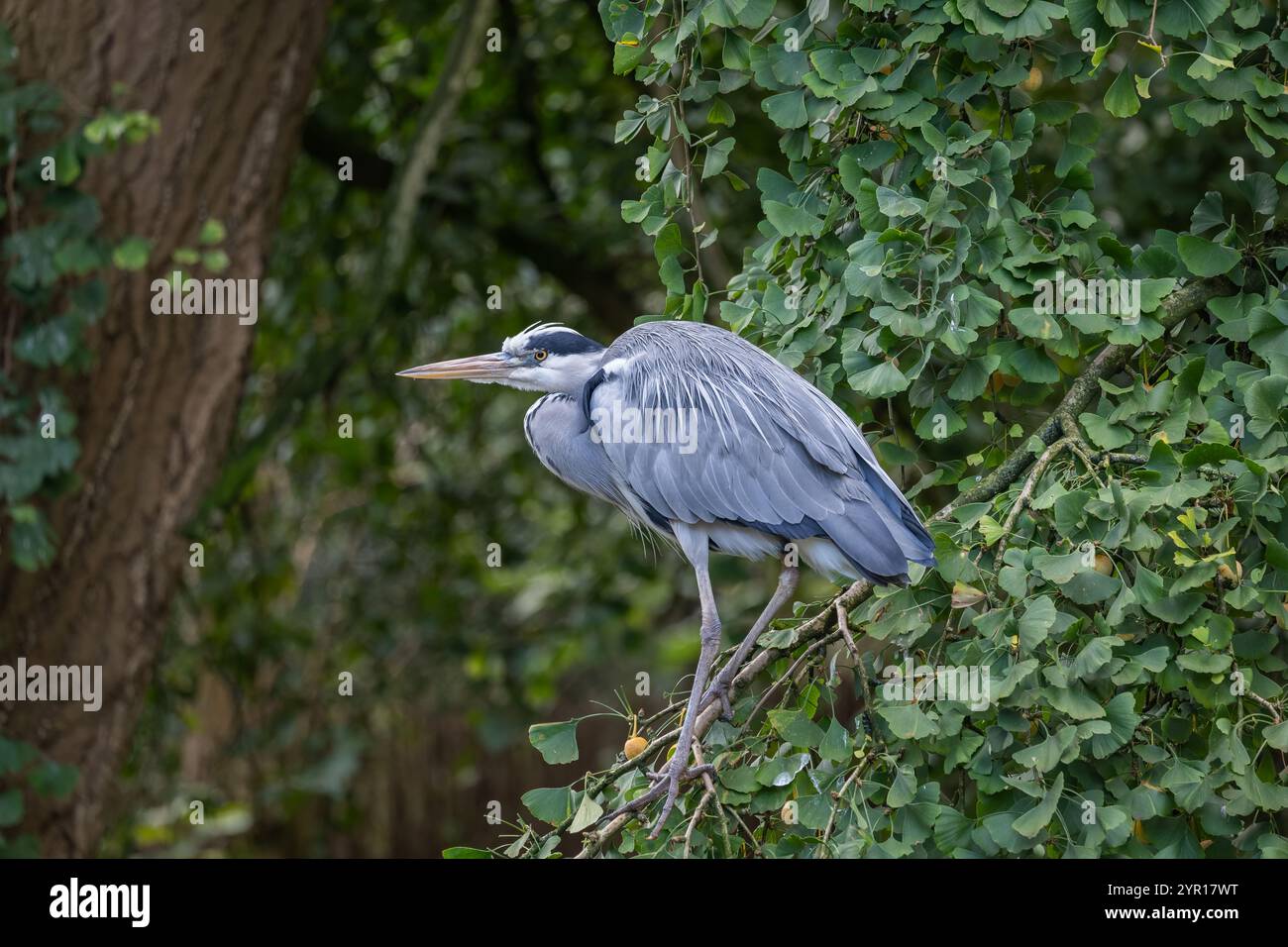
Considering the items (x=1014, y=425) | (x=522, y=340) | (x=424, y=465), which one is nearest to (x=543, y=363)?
(x=522, y=340)

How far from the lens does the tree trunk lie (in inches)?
163

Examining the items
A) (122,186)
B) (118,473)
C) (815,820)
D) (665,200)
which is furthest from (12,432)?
(815,820)

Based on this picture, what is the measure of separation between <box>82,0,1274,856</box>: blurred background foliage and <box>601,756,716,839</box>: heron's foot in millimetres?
2618

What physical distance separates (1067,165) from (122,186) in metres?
2.77

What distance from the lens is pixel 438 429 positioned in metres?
6.25

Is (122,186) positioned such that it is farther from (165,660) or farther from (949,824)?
(949,824)

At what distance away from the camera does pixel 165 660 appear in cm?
520

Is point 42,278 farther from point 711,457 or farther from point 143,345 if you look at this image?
point 711,457

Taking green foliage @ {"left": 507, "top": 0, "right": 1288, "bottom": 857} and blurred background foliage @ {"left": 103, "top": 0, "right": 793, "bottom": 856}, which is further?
blurred background foliage @ {"left": 103, "top": 0, "right": 793, "bottom": 856}

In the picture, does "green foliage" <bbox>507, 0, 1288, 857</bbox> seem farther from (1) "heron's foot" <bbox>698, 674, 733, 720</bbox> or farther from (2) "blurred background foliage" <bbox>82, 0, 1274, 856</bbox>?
(2) "blurred background foliage" <bbox>82, 0, 1274, 856</bbox>

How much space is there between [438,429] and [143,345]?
2.12 m

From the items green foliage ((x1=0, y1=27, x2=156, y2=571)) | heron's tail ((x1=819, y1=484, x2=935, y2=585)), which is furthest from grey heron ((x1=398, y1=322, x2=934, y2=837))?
green foliage ((x1=0, y1=27, x2=156, y2=571))

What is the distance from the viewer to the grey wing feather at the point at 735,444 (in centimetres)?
269

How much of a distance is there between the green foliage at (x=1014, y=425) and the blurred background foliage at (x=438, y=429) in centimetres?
238
